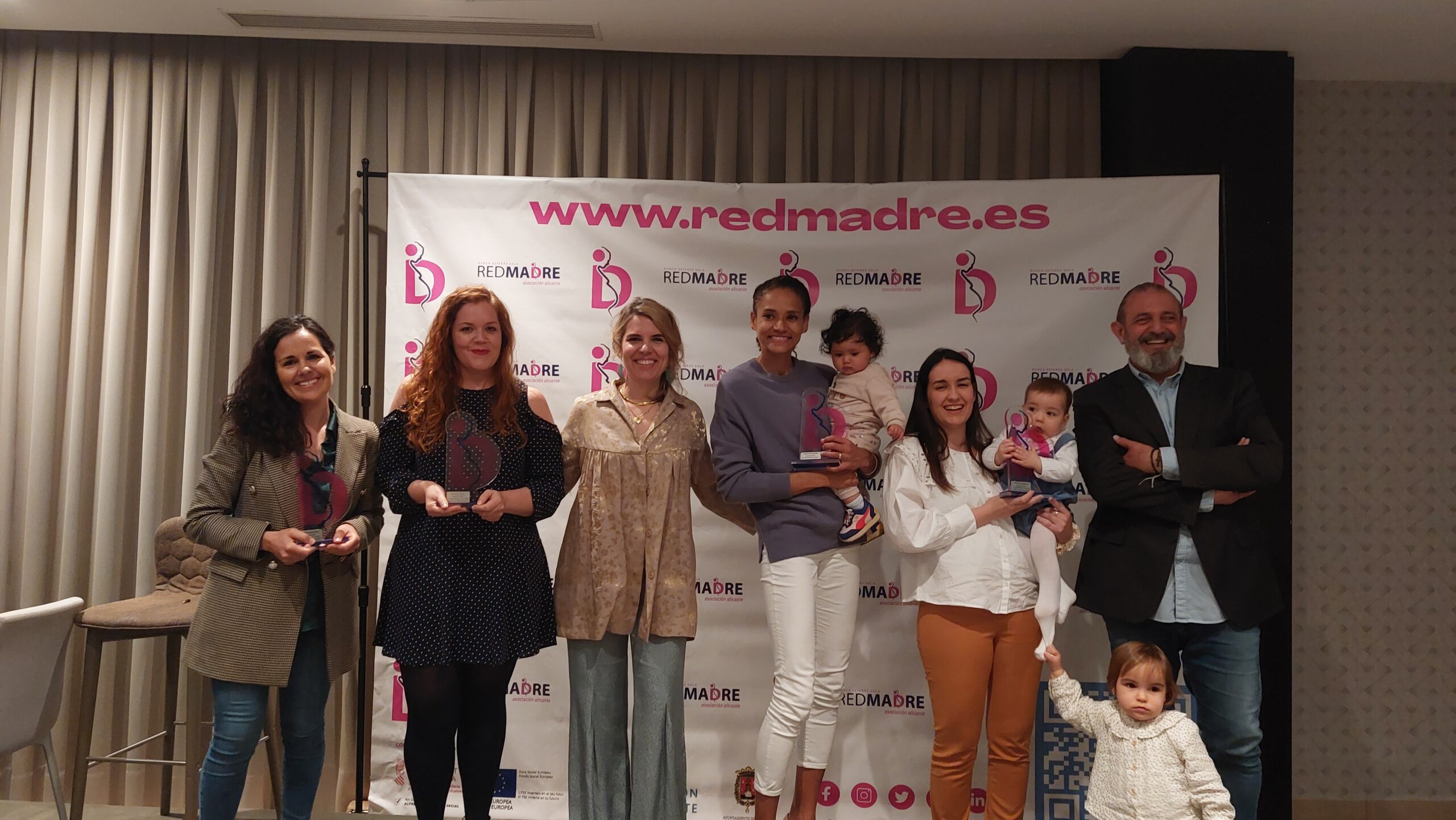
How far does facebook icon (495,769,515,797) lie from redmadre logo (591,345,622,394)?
145 cm

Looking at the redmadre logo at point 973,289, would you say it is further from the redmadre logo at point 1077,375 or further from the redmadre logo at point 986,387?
the redmadre logo at point 1077,375

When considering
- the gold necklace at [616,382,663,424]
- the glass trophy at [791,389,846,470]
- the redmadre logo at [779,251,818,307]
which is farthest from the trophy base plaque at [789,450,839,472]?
the redmadre logo at [779,251,818,307]

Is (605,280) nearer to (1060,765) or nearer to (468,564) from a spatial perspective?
(468,564)

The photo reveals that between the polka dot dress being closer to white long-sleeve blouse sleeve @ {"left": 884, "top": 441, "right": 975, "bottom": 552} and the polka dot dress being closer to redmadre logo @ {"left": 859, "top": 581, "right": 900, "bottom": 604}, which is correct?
white long-sleeve blouse sleeve @ {"left": 884, "top": 441, "right": 975, "bottom": 552}

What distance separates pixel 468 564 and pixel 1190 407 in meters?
2.13

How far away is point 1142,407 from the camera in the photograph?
2762 millimetres

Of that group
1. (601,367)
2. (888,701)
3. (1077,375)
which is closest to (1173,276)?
(1077,375)

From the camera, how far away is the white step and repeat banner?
3385mm

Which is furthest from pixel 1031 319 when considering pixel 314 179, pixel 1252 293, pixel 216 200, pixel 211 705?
pixel 211 705

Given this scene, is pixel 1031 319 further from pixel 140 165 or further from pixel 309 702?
pixel 140 165

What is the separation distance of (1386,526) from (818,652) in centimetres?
257

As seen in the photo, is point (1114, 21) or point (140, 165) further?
point (140, 165)

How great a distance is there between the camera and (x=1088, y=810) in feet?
8.23

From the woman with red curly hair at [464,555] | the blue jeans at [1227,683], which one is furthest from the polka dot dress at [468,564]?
the blue jeans at [1227,683]
